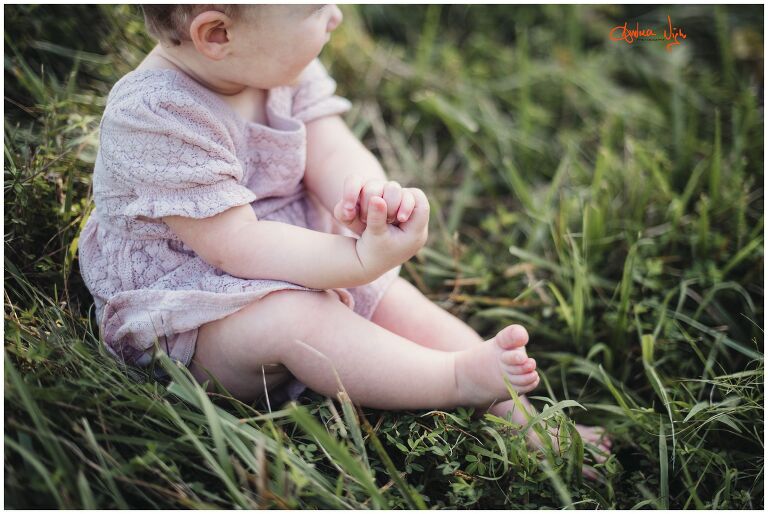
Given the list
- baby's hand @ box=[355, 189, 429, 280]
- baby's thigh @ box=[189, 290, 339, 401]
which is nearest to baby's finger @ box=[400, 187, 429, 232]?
baby's hand @ box=[355, 189, 429, 280]

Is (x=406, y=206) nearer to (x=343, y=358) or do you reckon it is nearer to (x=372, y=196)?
(x=372, y=196)

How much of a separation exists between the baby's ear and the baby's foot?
2.30ft

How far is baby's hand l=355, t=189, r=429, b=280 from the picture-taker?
1.17m

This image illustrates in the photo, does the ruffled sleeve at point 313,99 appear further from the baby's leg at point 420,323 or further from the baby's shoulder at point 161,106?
the baby's leg at point 420,323

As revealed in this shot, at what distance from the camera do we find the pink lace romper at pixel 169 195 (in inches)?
46.3

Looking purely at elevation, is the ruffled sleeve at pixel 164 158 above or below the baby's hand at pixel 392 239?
above

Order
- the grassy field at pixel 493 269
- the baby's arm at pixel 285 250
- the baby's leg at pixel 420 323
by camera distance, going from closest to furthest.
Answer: the grassy field at pixel 493 269 < the baby's arm at pixel 285 250 < the baby's leg at pixel 420 323

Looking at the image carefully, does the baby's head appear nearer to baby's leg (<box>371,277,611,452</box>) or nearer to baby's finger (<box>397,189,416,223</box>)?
baby's finger (<box>397,189,416,223</box>)

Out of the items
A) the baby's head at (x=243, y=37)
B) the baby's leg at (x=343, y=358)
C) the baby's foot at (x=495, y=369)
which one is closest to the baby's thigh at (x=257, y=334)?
the baby's leg at (x=343, y=358)

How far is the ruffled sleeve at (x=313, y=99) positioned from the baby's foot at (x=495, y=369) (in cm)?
60

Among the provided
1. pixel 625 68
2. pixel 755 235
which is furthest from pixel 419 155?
pixel 755 235

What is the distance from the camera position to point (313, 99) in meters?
1.53

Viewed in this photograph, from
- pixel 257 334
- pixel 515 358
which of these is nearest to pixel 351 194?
pixel 257 334

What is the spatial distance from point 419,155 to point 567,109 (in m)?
0.50
